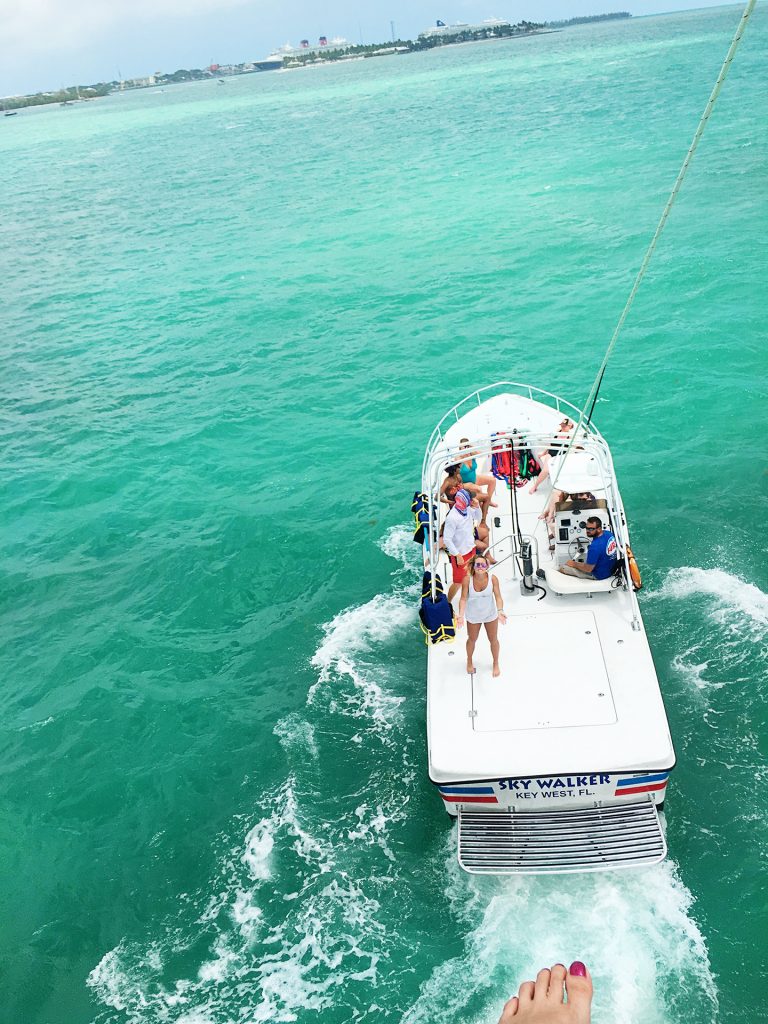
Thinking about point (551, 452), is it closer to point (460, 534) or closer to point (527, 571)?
point (527, 571)

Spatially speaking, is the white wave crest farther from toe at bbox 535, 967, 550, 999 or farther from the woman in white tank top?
toe at bbox 535, 967, 550, 999

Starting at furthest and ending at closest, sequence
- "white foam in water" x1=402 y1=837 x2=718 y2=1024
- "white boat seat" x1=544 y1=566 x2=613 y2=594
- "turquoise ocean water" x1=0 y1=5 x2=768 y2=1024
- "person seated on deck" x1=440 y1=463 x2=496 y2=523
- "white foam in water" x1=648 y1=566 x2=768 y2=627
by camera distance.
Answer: "white foam in water" x1=648 y1=566 x2=768 y2=627 → "person seated on deck" x1=440 y1=463 x2=496 y2=523 → "white boat seat" x1=544 y1=566 x2=613 y2=594 → "turquoise ocean water" x1=0 y1=5 x2=768 y2=1024 → "white foam in water" x1=402 y1=837 x2=718 y2=1024

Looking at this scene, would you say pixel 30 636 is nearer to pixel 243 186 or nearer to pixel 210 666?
pixel 210 666

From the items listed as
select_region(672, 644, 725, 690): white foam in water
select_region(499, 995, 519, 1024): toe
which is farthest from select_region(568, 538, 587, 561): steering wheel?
select_region(499, 995, 519, 1024): toe

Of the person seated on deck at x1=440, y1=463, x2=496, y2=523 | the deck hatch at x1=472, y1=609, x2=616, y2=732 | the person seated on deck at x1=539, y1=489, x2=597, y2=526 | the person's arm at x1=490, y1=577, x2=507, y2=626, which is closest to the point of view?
the deck hatch at x1=472, y1=609, x2=616, y2=732

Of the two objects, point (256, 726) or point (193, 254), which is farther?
point (193, 254)

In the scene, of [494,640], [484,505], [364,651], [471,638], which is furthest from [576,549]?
[364,651]

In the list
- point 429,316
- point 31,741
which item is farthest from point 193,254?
point 31,741

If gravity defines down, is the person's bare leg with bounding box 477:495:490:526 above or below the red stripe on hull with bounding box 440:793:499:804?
above
